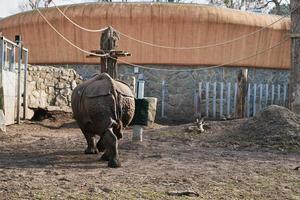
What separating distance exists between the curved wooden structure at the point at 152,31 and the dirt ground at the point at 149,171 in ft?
29.5

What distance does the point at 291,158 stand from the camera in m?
7.80

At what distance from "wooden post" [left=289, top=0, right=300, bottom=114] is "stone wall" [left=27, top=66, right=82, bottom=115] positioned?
662 centimetres

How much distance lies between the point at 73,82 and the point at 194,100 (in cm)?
436

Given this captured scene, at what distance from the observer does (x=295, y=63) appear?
11742 millimetres

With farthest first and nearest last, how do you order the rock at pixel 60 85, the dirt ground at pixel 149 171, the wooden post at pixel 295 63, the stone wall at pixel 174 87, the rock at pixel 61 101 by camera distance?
the stone wall at pixel 174 87 < the rock at pixel 60 85 < the rock at pixel 61 101 < the wooden post at pixel 295 63 < the dirt ground at pixel 149 171

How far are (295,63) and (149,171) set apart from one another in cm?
689

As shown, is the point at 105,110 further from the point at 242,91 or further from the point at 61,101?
the point at 61,101

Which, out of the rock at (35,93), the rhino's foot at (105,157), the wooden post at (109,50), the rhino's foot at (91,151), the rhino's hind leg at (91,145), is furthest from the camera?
the rock at (35,93)

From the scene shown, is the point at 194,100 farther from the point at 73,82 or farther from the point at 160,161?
the point at 160,161

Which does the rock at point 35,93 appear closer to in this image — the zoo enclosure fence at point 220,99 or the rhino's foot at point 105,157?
the zoo enclosure fence at point 220,99

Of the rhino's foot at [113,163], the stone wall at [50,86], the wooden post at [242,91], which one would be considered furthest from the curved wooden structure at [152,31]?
the rhino's foot at [113,163]

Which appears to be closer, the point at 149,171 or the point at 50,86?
the point at 149,171

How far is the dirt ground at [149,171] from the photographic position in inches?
184

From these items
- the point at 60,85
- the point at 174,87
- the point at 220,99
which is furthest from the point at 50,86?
the point at 220,99
